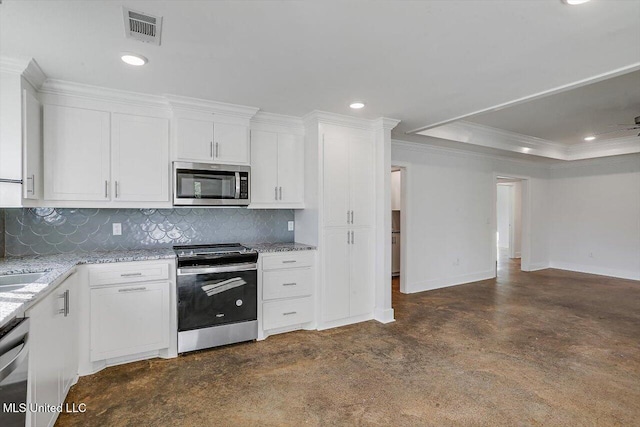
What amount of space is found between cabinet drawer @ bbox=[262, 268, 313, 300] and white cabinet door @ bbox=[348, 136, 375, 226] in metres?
0.86

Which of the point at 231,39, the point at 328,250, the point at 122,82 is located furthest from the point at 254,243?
the point at 231,39

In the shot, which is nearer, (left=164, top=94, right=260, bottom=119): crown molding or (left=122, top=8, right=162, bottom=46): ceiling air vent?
(left=122, top=8, right=162, bottom=46): ceiling air vent

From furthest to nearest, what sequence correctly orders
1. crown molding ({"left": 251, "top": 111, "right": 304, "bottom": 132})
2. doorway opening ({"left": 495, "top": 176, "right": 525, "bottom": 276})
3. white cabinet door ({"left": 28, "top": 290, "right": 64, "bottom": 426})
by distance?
doorway opening ({"left": 495, "top": 176, "right": 525, "bottom": 276}) < crown molding ({"left": 251, "top": 111, "right": 304, "bottom": 132}) < white cabinet door ({"left": 28, "top": 290, "right": 64, "bottom": 426})

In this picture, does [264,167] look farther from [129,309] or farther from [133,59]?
[129,309]

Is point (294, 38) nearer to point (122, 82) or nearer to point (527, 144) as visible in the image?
point (122, 82)

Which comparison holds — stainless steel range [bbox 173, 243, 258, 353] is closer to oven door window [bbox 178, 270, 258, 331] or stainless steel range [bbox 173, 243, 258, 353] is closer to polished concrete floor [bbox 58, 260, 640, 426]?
oven door window [bbox 178, 270, 258, 331]

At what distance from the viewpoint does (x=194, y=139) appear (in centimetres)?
328

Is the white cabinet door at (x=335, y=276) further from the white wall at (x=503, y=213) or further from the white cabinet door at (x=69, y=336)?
the white wall at (x=503, y=213)

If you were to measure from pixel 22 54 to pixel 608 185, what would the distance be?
29.6 ft

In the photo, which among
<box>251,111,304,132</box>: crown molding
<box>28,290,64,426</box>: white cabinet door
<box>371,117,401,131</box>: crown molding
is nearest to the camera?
<box>28,290,64,426</box>: white cabinet door

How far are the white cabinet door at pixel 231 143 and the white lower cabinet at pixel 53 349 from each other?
1637 millimetres

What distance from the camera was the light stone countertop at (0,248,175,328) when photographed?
1.54 meters

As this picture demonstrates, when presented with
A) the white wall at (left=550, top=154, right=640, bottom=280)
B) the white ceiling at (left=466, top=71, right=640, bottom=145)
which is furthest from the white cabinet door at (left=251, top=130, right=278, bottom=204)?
the white wall at (left=550, top=154, right=640, bottom=280)

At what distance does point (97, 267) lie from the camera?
2695 mm
